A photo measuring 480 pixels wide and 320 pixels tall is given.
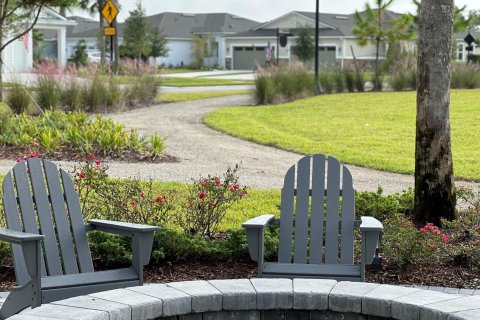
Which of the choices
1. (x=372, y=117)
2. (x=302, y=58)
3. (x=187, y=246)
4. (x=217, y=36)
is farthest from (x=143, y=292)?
(x=217, y=36)

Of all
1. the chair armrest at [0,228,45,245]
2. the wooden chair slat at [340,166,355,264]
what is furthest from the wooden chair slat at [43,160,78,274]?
the wooden chair slat at [340,166,355,264]

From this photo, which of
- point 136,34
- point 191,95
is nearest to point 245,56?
point 136,34

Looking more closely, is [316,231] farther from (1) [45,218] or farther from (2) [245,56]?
(2) [245,56]

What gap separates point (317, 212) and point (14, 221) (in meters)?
1.98

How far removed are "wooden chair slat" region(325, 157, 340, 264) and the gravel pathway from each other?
4498 millimetres

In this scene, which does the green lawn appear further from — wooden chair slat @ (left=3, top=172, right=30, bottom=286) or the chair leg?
the chair leg

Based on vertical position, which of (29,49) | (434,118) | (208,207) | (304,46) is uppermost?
(304,46)

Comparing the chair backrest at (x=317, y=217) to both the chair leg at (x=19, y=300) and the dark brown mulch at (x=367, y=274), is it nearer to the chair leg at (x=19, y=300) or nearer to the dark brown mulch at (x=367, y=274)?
the dark brown mulch at (x=367, y=274)

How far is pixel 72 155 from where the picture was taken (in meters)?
13.8

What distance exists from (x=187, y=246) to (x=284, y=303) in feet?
7.16

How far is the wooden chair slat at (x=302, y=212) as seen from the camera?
238 inches

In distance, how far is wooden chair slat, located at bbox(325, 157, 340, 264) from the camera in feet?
19.7

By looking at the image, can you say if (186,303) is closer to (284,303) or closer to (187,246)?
(284,303)

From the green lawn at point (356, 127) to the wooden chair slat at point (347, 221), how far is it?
21.7ft
